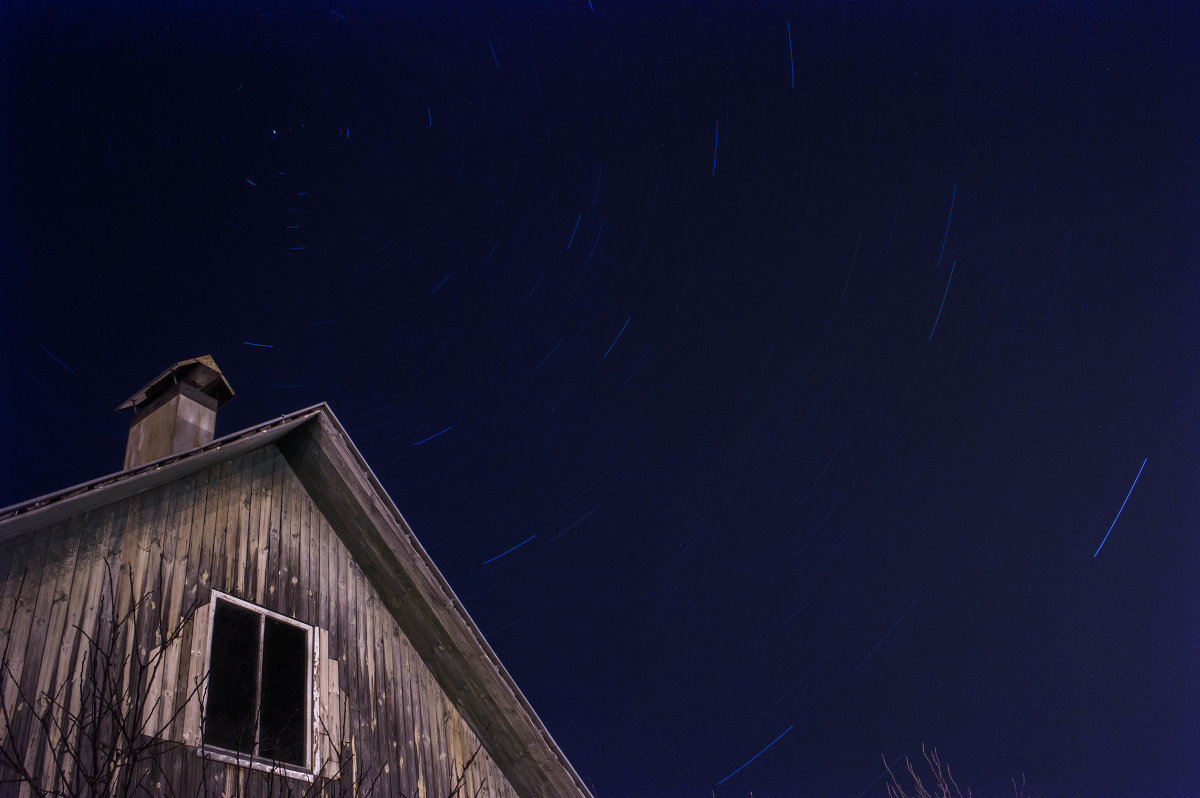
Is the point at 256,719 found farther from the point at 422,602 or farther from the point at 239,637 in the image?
the point at 422,602

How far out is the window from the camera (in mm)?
6117

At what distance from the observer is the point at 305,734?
21.9 feet

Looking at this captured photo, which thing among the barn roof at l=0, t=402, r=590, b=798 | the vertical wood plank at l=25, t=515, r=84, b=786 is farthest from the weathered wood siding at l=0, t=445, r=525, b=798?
the barn roof at l=0, t=402, r=590, b=798

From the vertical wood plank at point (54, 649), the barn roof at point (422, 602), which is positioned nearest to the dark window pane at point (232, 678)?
the vertical wood plank at point (54, 649)

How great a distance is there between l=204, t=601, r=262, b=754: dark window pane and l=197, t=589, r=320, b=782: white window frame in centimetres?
4

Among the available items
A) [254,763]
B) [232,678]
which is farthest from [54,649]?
[254,763]

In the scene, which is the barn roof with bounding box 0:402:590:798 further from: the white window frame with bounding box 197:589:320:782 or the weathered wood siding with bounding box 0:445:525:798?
the white window frame with bounding box 197:589:320:782

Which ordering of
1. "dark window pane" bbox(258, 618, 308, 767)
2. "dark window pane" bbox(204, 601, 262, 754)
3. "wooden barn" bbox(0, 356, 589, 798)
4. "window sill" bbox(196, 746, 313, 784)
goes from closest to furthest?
"wooden barn" bbox(0, 356, 589, 798) < "window sill" bbox(196, 746, 313, 784) < "dark window pane" bbox(204, 601, 262, 754) < "dark window pane" bbox(258, 618, 308, 767)

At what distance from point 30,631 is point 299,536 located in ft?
8.47

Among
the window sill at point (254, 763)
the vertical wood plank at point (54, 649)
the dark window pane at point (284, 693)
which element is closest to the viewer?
the vertical wood plank at point (54, 649)

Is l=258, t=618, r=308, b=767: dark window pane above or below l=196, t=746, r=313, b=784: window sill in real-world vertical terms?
above

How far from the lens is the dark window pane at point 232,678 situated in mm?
6055

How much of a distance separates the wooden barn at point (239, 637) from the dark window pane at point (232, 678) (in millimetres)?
16

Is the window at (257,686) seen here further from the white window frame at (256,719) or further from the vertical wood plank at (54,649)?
the vertical wood plank at (54,649)
